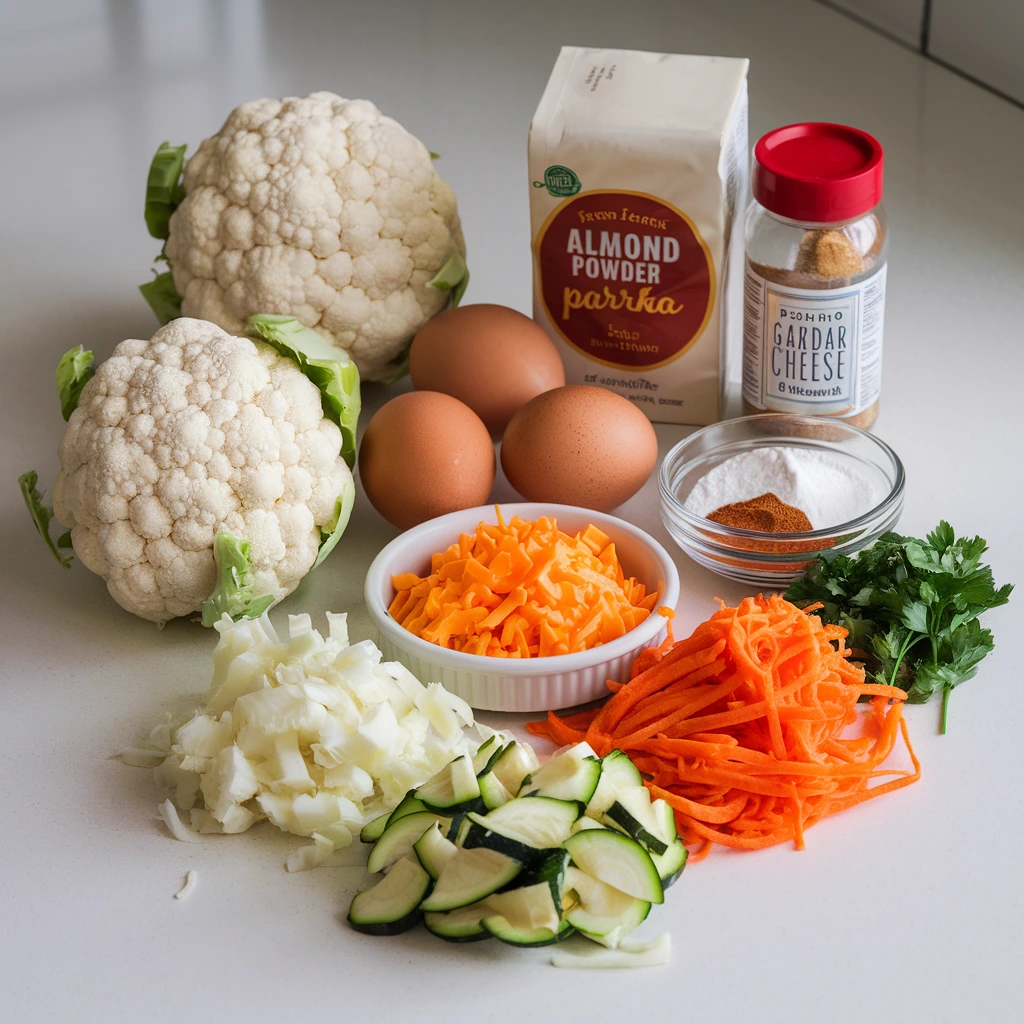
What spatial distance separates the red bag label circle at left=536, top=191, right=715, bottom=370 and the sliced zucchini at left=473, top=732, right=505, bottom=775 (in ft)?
2.11

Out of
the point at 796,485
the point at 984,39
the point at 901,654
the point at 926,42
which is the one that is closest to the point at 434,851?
the point at 901,654

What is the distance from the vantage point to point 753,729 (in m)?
1.24

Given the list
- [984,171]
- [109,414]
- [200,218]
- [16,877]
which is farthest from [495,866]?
[984,171]

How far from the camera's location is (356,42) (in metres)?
2.71

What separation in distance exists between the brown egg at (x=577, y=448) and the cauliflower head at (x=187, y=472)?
212mm

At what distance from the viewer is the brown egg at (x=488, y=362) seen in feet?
5.29

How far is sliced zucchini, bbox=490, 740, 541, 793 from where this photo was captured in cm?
118

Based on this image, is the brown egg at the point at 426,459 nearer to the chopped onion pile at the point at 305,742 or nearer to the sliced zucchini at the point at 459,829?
the chopped onion pile at the point at 305,742

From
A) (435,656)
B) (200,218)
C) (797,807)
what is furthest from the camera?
(200,218)

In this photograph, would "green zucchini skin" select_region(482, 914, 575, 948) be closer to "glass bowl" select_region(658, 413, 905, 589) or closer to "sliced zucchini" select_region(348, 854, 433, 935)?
"sliced zucchini" select_region(348, 854, 433, 935)

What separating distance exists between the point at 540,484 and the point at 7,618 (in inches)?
23.0

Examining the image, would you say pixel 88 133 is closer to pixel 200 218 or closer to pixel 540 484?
pixel 200 218

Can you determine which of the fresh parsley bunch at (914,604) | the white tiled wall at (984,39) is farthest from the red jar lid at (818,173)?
the white tiled wall at (984,39)

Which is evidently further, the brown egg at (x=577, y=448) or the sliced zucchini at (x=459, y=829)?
the brown egg at (x=577, y=448)
